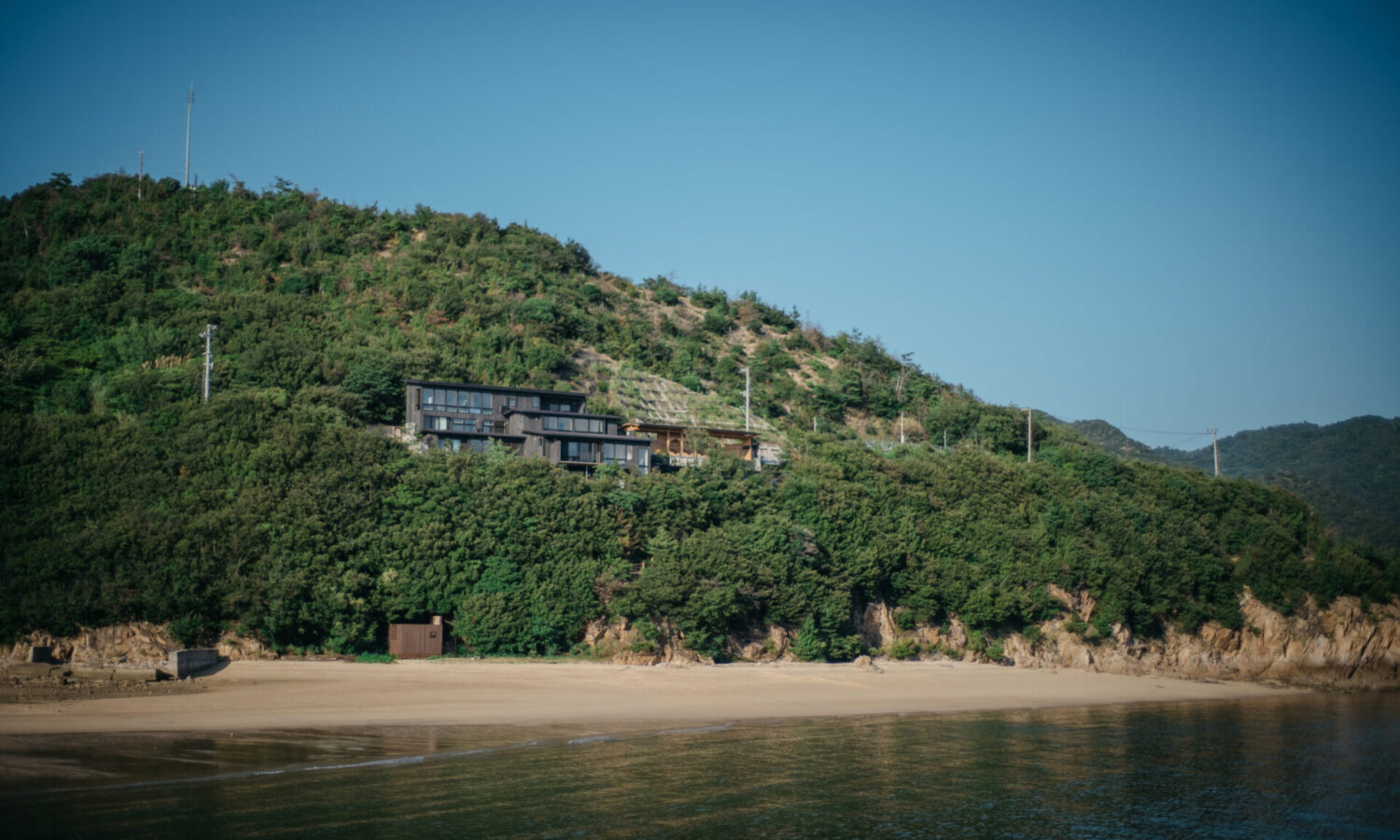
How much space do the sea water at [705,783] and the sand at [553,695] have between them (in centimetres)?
137

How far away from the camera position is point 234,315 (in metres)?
67.8

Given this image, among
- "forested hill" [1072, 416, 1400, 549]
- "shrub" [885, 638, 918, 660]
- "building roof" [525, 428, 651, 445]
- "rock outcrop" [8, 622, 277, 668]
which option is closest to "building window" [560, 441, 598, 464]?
"building roof" [525, 428, 651, 445]

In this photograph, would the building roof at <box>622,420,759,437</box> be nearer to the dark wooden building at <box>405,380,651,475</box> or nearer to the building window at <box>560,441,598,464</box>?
the dark wooden building at <box>405,380,651,475</box>

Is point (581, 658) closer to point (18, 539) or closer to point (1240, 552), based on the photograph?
point (18, 539)

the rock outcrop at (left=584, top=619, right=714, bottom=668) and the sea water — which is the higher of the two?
the rock outcrop at (left=584, top=619, right=714, bottom=668)

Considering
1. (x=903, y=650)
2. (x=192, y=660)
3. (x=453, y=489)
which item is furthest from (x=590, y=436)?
(x=192, y=660)

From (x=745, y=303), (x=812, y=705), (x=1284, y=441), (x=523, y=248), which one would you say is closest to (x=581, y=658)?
(x=812, y=705)

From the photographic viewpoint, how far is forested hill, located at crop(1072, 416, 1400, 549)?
97.8m

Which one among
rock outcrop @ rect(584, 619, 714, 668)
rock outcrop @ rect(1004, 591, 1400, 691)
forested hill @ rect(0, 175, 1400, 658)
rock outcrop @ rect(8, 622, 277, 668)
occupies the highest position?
forested hill @ rect(0, 175, 1400, 658)

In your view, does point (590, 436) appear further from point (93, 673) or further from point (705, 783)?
point (705, 783)

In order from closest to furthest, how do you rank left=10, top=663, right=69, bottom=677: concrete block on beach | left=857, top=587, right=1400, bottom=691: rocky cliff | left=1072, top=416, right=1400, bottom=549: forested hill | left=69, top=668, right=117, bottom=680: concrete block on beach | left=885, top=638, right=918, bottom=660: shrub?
left=69, top=668, right=117, bottom=680: concrete block on beach
left=10, top=663, right=69, bottom=677: concrete block on beach
left=885, top=638, right=918, bottom=660: shrub
left=857, top=587, right=1400, bottom=691: rocky cliff
left=1072, top=416, right=1400, bottom=549: forested hill

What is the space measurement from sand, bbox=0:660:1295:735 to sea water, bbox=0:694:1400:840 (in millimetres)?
1374

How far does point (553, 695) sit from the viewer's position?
34219 mm

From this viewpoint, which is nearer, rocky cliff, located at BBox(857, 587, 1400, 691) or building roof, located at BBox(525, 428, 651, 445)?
rocky cliff, located at BBox(857, 587, 1400, 691)
